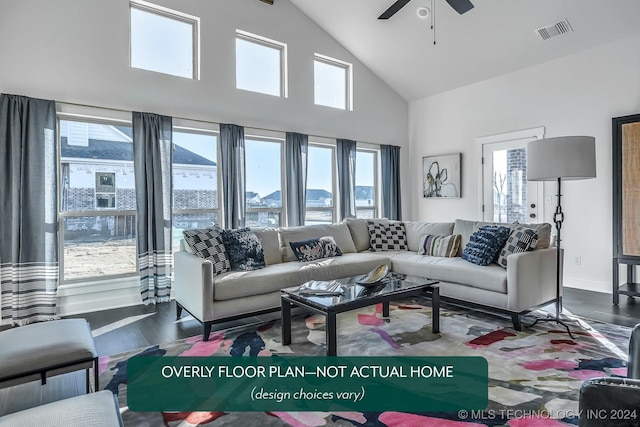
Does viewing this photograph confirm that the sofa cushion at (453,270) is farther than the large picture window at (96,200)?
No

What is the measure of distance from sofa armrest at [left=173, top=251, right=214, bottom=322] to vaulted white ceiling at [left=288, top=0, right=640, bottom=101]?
160 inches

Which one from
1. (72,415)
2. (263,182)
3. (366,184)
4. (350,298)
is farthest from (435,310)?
(366,184)

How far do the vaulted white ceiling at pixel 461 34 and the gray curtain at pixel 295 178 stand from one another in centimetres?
184

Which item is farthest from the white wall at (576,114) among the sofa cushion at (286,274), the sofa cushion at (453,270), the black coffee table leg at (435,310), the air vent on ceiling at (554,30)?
the black coffee table leg at (435,310)

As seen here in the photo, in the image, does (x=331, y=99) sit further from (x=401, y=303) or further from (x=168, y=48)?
(x=401, y=303)

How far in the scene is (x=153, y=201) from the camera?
4234 mm

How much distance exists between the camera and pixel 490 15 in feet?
14.7

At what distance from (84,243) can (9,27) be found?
224 centimetres

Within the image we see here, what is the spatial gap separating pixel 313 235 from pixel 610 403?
3.61m

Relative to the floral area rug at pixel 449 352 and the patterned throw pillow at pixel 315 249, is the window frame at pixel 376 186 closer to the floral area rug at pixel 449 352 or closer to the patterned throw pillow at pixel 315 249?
the patterned throw pillow at pixel 315 249

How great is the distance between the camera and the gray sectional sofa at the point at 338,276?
3.13 metres

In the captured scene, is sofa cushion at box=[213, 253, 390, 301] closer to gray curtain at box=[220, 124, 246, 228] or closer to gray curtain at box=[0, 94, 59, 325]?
gray curtain at box=[220, 124, 246, 228]

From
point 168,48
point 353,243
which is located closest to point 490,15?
point 353,243

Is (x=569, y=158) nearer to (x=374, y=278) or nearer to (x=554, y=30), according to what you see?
(x=374, y=278)
